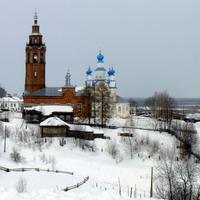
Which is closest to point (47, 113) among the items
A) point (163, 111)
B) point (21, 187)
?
point (163, 111)

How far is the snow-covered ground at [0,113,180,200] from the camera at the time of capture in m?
21.3

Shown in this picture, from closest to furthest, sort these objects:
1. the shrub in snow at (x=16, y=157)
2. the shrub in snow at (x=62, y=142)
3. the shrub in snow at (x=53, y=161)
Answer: the shrub in snow at (x=53, y=161) < the shrub in snow at (x=16, y=157) < the shrub in snow at (x=62, y=142)

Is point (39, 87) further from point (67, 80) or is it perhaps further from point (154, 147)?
point (154, 147)

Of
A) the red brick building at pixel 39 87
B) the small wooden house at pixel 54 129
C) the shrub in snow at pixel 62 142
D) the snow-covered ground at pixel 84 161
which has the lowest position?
the snow-covered ground at pixel 84 161

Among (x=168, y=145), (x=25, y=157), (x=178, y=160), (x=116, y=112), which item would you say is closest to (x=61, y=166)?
(x=25, y=157)

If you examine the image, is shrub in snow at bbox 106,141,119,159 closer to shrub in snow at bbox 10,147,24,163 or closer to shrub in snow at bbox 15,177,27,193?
shrub in snow at bbox 10,147,24,163

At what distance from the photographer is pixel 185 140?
3525 centimetres

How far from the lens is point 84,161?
28.7 meters

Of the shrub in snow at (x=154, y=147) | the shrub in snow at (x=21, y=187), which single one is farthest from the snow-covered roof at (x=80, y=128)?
the shrub in snow at (x=21, y=187)

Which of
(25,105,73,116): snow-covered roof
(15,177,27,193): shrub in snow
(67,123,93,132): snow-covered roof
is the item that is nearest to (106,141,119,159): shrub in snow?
(67,123,93,132): snow-covered roof

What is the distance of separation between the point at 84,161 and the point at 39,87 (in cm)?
2579

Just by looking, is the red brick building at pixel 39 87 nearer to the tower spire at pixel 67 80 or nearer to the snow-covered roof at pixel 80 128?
the tower spire at pixel 67 80

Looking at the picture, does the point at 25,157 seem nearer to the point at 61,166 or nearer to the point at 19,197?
the point at 61,166

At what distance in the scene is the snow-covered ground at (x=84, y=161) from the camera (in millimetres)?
21334
